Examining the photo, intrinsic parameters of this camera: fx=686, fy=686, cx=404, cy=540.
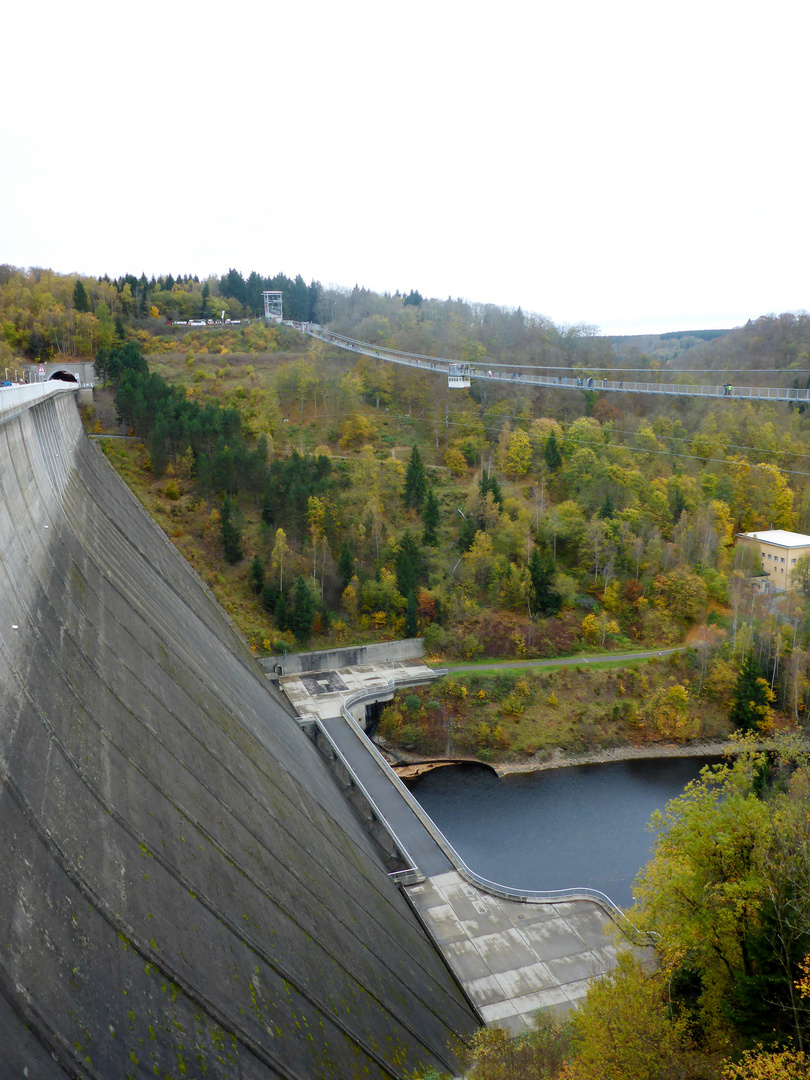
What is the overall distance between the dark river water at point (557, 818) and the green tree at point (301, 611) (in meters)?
8.51

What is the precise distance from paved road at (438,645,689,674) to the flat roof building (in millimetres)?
7790

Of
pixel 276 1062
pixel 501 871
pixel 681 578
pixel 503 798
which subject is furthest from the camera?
pixel 681 578

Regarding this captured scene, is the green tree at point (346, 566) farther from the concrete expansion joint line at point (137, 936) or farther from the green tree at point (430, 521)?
the concrete expansion joint line at point (137, 936)

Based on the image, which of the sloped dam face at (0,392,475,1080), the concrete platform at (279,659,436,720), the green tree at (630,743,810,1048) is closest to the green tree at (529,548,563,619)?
the concrete platform at (279,659,436,720)

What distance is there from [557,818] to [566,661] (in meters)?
9.70

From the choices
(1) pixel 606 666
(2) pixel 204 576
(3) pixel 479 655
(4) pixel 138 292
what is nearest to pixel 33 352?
(4) pixel 138 292

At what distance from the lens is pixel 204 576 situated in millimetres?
31172

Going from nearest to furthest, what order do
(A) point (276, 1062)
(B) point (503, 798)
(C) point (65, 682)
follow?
(A) point (276, 1062) → (C) point (65, 682) → (B) point (503, 798)

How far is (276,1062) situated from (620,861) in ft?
55.9

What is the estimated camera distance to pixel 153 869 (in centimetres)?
752

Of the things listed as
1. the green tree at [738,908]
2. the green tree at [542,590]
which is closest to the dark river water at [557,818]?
the green tree at [542,590]

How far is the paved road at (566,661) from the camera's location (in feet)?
104

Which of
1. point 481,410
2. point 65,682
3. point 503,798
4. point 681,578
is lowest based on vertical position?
point 503,798

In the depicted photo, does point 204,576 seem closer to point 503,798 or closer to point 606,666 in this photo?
point 503,798
